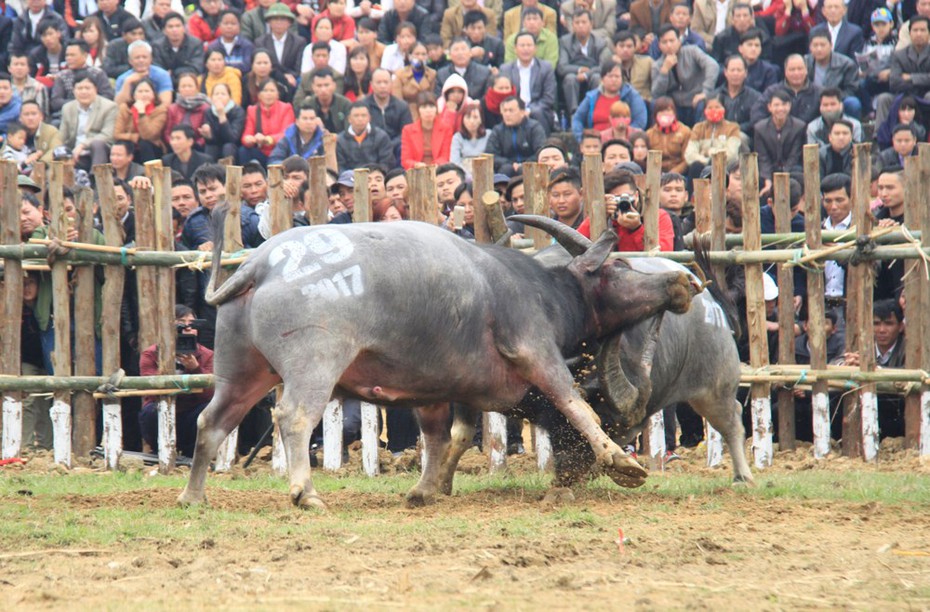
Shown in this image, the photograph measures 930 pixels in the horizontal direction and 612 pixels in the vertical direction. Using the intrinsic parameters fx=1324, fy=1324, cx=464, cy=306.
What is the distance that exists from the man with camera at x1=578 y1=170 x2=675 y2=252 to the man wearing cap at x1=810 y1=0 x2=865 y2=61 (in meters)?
5.88

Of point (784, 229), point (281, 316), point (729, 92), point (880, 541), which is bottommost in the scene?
point (880, 541)

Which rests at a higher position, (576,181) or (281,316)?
(576,181)

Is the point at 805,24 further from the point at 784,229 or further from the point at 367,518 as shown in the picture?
the point at 367,518

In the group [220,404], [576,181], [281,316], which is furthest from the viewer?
[576,181]

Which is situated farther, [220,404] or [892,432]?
[892,432]

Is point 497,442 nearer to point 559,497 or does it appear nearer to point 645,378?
point 645,378

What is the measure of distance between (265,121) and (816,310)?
300 inches

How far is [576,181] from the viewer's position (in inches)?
417

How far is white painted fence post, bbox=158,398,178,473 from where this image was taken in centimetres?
1008

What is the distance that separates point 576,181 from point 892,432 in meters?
3.25

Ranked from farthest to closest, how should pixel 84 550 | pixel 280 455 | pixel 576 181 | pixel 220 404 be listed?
pixel 576 181 → pixel 280 455 → pixel 220 404 → pixel 84 550

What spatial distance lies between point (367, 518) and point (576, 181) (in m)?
4.39

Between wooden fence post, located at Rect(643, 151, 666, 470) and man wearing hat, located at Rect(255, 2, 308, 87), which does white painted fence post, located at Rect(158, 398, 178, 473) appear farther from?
man wearing hat, located at Rect(255, 2, 308, 87)

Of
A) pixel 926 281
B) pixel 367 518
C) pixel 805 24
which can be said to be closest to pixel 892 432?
pixel 926 281
